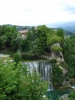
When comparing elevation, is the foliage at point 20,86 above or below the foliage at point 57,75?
above

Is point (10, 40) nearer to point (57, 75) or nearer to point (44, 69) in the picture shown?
point (44, 69)

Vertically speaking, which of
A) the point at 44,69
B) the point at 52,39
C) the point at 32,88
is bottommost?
the point at 44,69

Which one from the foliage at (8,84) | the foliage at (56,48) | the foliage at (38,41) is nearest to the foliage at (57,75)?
the foliage at (56,48)

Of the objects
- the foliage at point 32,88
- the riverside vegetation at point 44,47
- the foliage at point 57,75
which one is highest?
the foliage at point 32,88

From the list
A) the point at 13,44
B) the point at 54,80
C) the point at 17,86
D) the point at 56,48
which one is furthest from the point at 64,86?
the point at 17,86

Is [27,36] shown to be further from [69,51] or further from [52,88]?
[52,88]

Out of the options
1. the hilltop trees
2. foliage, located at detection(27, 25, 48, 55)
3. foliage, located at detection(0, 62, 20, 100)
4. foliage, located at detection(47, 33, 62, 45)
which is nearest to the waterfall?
foliage, located at detection(27, 25, 48, 55)

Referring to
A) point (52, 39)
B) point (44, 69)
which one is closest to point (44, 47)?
point (52, 39)

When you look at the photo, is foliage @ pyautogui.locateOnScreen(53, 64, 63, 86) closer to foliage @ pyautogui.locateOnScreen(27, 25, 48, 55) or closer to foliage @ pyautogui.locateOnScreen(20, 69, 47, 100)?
foliage @ pyautogui.locateOnScreen(27, 25, 48, 55)

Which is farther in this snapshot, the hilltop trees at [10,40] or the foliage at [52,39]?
the hilltop trees at [10,40]

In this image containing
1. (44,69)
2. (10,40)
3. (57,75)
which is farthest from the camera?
(10,40)

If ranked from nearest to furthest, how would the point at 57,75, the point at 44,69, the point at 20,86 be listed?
the point at 20,86, the point at 44,69, the point at 57,75

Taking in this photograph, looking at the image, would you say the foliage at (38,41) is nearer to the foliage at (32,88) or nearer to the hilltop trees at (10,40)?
the hilltop trees at (10,40)

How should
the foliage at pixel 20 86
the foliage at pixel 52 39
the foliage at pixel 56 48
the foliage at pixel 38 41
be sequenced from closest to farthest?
1. the foliage at pixel 20 86
2. the foliage at pixel 56 48
3. the foliage at pixel 52 39
4. the foliage at pixel 38 41
